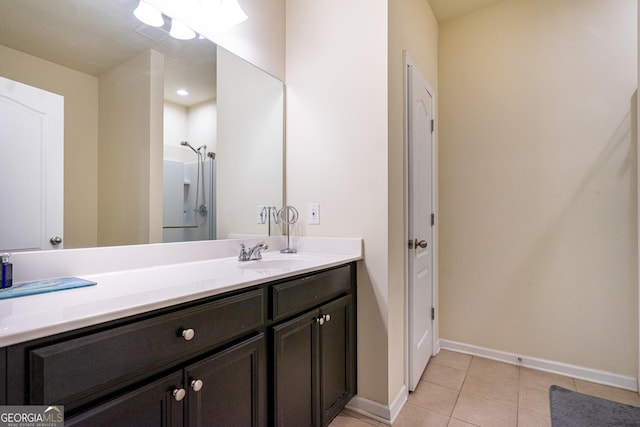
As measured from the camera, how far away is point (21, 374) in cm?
60

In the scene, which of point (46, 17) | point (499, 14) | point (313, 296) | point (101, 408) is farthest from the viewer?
point (499, 14)

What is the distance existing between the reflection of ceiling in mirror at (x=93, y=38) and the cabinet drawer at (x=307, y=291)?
1081 millimetres

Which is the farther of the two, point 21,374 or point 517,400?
point 517,400

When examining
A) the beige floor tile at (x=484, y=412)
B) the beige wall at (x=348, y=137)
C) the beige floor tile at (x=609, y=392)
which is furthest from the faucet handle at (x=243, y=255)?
the beige floor tile at (x=609, y=392)

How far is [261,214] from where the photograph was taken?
197 cm

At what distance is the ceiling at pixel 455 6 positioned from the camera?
2346 millimetres

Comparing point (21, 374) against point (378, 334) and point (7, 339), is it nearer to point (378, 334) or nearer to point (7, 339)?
point (7, 339)

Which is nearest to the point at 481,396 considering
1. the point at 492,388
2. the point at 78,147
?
the point at 492,388

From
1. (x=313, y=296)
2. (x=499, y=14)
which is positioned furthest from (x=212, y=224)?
(x=499, y=14)

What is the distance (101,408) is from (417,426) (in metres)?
1.51

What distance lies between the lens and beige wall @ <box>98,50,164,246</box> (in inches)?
49.3

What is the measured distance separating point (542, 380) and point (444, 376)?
2.06 feet

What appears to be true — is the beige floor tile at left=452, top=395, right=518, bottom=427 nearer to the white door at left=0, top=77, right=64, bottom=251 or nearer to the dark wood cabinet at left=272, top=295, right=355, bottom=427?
the dark wood cabinet at left=272, top=295, right=355, bottom=427

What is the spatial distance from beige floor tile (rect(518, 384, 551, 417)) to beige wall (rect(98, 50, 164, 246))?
2202 mm
